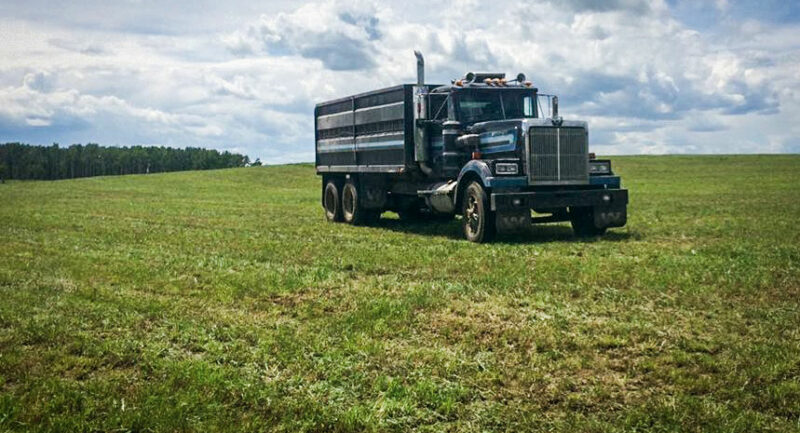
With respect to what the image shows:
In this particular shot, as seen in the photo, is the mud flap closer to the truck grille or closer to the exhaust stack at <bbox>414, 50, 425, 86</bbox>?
the truck grille

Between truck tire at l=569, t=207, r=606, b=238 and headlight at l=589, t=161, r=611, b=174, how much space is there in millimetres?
824

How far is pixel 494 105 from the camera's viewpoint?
17469mm

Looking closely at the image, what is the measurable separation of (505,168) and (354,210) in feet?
23.5

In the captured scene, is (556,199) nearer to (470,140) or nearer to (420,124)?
(470,140)

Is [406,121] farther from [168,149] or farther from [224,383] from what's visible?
[168,149]

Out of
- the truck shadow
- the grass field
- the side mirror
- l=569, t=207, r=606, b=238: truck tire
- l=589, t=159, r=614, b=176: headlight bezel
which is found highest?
the side mirror

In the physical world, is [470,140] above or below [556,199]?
above

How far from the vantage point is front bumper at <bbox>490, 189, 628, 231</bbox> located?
15508 mm

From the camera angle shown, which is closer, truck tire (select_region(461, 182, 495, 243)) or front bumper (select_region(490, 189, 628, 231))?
front bumper (select_region(490, 189, 628, 231))

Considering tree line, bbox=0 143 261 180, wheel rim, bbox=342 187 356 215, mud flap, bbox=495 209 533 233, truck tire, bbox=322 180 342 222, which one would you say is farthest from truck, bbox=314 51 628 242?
tree line, bbox=0 143 261 180

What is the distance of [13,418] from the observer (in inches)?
221

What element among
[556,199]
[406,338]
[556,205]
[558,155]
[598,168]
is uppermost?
[558,155]

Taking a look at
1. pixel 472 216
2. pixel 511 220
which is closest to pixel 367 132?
pixel 472 216

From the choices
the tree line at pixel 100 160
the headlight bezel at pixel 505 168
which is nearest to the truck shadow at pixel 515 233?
the headlight bezel at pixel 505 168
